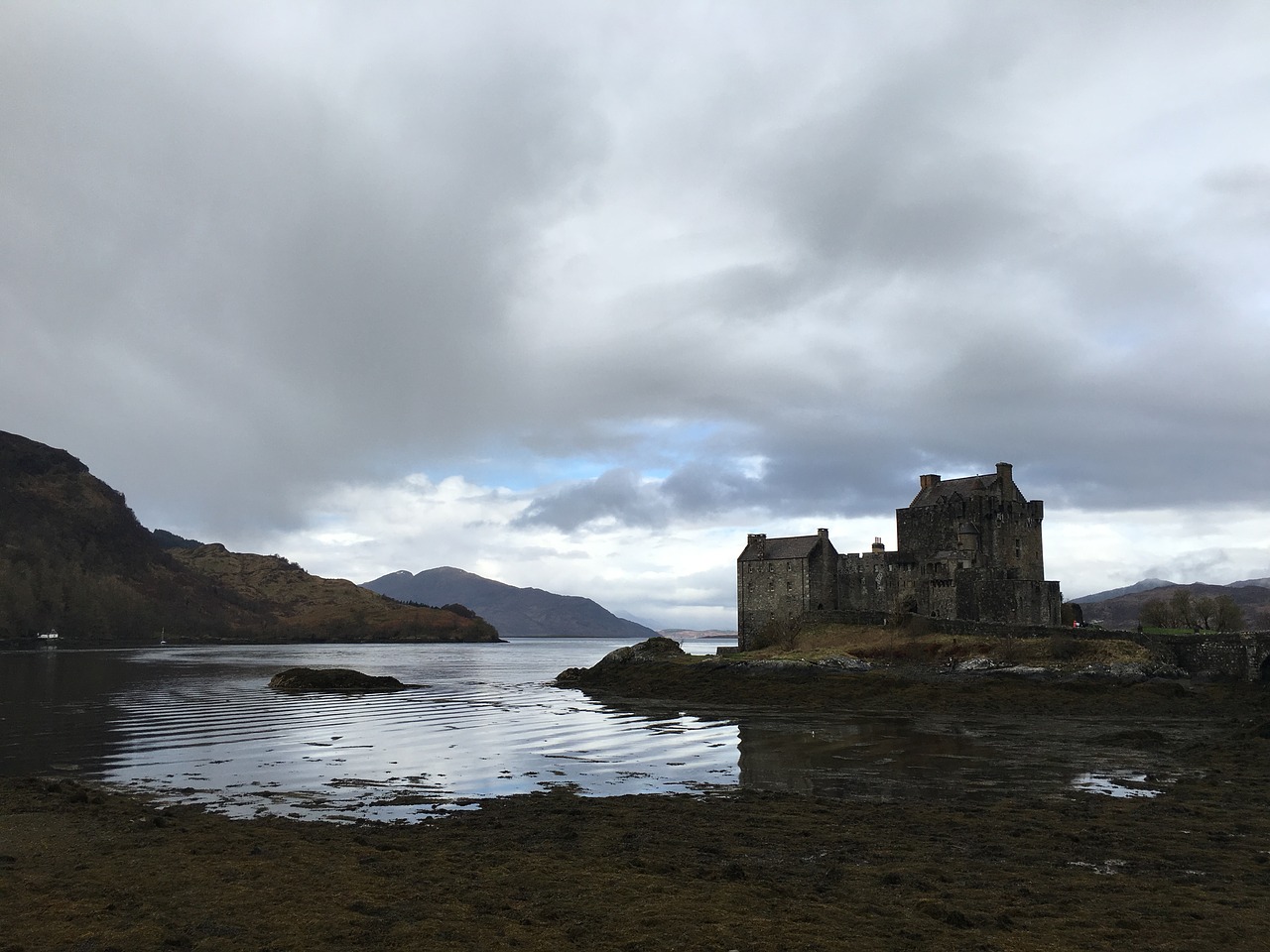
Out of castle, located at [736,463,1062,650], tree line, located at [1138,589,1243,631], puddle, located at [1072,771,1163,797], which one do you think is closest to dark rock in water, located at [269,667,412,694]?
castle, located at [736,463,1062,650]

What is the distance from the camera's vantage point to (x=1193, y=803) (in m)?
19.6

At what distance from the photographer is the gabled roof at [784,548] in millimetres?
76412

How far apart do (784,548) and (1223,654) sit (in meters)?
34.8

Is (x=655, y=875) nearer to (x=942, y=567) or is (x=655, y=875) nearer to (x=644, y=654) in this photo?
(x=644, y=654)

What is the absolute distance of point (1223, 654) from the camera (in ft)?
166

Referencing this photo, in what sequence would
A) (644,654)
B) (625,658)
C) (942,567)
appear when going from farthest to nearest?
(644,654), (625,658), (942,567)

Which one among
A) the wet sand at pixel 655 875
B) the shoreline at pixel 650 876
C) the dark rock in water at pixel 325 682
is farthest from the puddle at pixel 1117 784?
the dark rock in water at pixel 325 682

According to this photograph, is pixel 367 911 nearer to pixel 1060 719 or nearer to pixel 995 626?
pixel 1060 719

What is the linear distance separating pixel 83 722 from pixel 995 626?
50.8m

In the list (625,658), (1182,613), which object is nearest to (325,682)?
(625,658)

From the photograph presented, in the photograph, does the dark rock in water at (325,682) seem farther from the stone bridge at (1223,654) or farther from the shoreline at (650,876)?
the stone bridge at (1223,654)

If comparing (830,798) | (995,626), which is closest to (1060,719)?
(995,626)

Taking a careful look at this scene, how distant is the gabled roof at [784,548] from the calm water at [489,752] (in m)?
31.8

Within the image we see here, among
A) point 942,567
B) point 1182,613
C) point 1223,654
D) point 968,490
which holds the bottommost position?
point 1223,654
